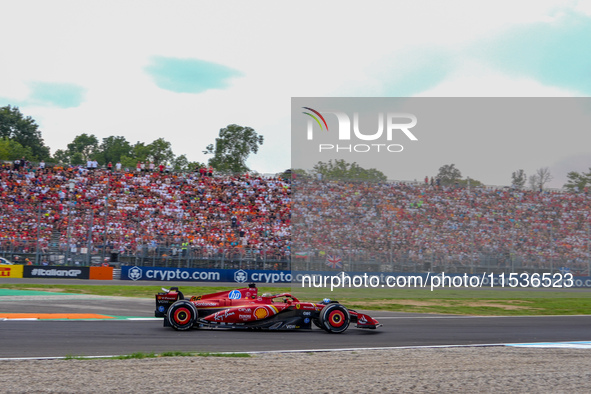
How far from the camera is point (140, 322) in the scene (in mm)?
13680

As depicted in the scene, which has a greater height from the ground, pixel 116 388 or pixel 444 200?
pixel 444 200

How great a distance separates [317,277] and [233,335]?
64.1 feet

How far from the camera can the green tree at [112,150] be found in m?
92.7

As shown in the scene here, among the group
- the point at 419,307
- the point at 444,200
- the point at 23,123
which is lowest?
the point at 419,307

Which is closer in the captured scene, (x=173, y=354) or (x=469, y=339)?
(x=173, y=354)

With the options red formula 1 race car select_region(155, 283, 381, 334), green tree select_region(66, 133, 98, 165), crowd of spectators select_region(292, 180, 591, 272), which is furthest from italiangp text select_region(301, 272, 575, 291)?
green tree select_region(66, 133, 98, 165)

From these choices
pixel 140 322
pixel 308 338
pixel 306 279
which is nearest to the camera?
pixel 308 338

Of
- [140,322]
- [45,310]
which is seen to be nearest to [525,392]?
[140,322]

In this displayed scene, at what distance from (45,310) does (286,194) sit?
24481 millimetres

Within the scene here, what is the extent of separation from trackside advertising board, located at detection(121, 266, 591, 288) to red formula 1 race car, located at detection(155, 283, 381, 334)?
18191 mm

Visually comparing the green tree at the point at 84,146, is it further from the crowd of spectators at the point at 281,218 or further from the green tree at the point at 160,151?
the crowd of spectators at the point at 281,218

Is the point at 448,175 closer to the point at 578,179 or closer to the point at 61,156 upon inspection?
the point at 578,179

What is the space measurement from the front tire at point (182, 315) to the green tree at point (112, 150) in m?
81.5

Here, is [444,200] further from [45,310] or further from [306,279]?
[45,310]
